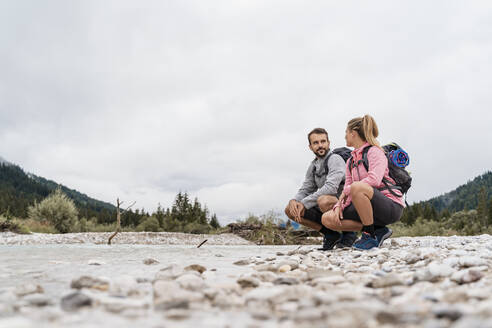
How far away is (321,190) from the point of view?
14.4ft

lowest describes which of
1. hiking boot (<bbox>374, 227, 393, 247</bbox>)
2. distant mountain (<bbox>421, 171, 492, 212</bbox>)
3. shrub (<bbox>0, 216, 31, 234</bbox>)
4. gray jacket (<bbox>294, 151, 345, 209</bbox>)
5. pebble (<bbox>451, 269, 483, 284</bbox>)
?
pebble (<bbox>451, 269, 483, 284</bbox>)

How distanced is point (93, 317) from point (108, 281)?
0.68 metres

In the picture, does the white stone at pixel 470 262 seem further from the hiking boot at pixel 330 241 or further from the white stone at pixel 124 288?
the hiking boot at pixel 330 241

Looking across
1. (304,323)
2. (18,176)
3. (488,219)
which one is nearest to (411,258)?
(304,323)

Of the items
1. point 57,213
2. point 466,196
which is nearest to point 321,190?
point 57,213

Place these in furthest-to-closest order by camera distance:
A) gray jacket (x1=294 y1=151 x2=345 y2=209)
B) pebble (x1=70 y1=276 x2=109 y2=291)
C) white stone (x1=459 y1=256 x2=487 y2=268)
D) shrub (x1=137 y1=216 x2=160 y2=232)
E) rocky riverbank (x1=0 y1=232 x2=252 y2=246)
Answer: shrub (x1=137 y1=216 x2=160 y2=232), rocky riverbank (x1=0 y1=232 x2=252 y2=246), gray jacket (x1=294 y1=151 x2=345 y2=209), white stone (x1=459 y1=256 x2=487 y2=268), pebble (x1=70 y1=276 x2=109 y2=291)

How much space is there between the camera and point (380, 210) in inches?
153

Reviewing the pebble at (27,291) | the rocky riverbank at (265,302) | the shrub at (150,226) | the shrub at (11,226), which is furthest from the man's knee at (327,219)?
the shrub at (150,226)

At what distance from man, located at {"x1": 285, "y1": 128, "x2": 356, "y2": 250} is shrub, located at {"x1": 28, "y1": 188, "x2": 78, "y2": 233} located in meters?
14.2

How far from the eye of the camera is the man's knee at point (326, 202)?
443 centimetres

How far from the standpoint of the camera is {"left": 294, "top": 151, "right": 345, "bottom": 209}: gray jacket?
432 centimetres

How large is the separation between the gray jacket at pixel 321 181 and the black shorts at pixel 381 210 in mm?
367

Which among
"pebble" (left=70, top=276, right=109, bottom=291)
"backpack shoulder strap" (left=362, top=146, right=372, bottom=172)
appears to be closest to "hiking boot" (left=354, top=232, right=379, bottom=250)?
"backpack shoulder strap" (left=362, top=146, right=372, bottom=172)

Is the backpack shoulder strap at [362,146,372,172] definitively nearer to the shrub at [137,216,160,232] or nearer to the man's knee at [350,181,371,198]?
the man's knee at [350,181,371,198]
